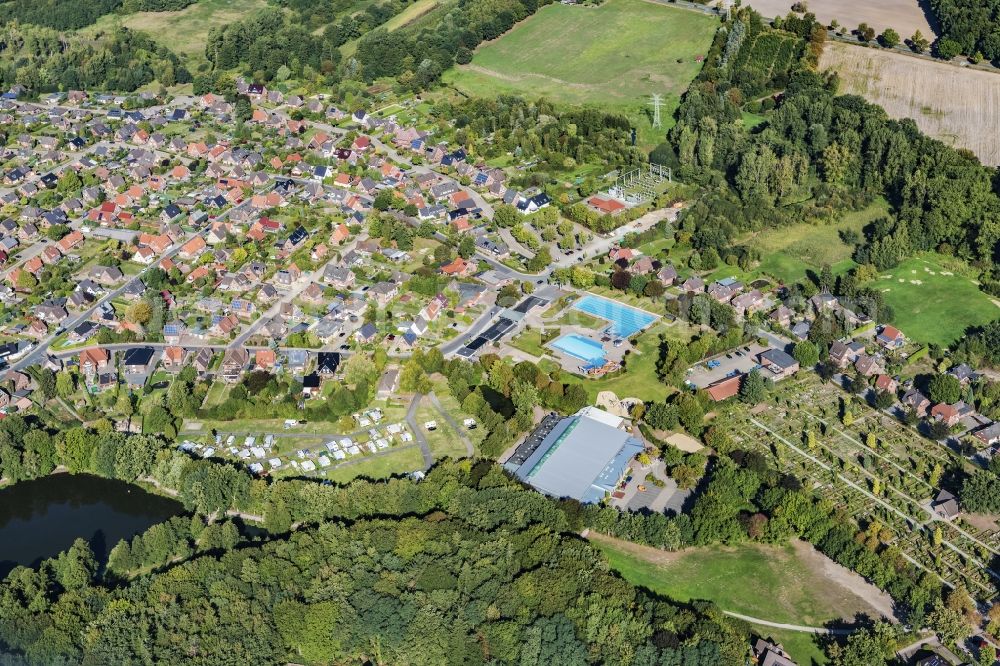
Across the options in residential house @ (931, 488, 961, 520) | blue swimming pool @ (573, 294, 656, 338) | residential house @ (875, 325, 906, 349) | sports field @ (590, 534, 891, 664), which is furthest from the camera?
blue swimming pool @ (573, 294, 656, 338)

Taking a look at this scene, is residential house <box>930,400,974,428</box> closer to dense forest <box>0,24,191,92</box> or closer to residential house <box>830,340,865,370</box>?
residential house <box>830,340,865,370</box>

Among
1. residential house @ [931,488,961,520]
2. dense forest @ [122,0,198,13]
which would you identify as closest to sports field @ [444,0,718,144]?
dense forest @ [122,0,198,13]

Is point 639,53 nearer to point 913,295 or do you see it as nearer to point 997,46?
point 997,46

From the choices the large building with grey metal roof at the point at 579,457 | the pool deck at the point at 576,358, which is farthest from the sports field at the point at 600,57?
Answer: the large building with grey metal roof at the point at 579,457

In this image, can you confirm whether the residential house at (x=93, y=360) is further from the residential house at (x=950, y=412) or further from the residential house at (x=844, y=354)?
the residential house at (x=950, y=412)

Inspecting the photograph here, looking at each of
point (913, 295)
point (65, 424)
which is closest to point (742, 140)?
point (913, 295)
